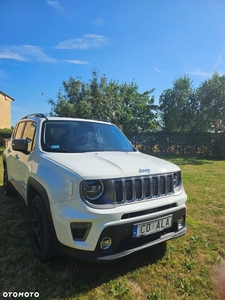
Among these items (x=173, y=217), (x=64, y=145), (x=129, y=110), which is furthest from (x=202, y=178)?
(x=129, y=110)

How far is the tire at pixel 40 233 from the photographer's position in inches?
90.1

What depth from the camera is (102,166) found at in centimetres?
226

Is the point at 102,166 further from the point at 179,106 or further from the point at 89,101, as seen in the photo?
the point at 179,106

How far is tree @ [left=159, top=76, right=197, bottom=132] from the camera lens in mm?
19602

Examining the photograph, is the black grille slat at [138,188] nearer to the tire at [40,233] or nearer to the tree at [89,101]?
the tire at [40,233]

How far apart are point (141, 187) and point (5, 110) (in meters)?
27.0

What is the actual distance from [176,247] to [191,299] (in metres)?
0.92

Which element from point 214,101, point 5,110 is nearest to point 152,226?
point 214,101

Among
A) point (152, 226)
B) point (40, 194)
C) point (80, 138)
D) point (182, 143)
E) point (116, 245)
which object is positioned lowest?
point (116, 245)

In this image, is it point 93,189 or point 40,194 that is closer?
point 93,189

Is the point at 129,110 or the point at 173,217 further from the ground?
the point at 129,110

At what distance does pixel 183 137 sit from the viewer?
17.2 meters

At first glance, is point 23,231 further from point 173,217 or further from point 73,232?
point 173,217

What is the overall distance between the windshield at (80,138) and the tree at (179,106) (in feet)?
56.1
